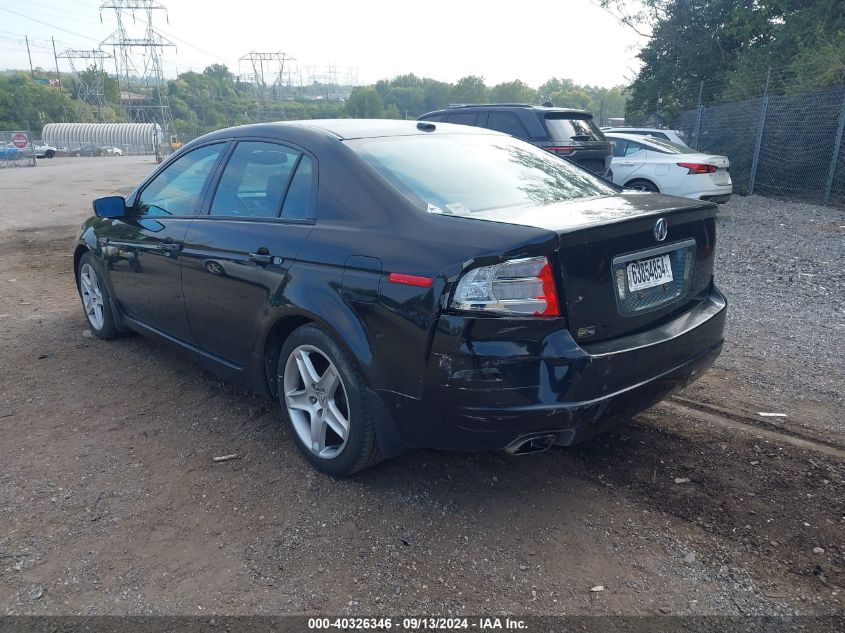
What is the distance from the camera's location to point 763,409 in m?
3.87

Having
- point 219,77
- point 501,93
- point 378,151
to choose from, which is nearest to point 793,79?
point 378,151

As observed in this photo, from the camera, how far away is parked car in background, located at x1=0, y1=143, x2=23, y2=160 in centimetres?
3820

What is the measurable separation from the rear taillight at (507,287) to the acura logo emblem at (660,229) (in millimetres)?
690

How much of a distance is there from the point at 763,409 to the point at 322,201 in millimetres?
2802

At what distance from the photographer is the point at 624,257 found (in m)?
2.77

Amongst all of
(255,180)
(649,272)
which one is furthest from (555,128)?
(649,272)

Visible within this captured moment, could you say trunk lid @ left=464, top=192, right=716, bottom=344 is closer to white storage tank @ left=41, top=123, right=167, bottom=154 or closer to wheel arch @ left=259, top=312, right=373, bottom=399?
wheel arch @ left=259, top=312, right=373, bottom=399

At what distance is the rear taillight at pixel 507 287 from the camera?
98.5 inches

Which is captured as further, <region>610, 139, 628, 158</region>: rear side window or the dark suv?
<region>610, 139, 628, 158</region>: rear side window

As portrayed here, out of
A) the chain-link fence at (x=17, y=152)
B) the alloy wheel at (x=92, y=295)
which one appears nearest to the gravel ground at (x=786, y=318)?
the alloy wheel at (x=92, y=295)

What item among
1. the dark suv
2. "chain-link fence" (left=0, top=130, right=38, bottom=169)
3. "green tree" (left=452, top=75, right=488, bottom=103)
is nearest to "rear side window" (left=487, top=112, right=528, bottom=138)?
the dark suv

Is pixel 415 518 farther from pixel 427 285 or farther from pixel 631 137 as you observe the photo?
pixel 631 137

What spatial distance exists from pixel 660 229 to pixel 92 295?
177 inches

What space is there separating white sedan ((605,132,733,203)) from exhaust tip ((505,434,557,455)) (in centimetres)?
967
